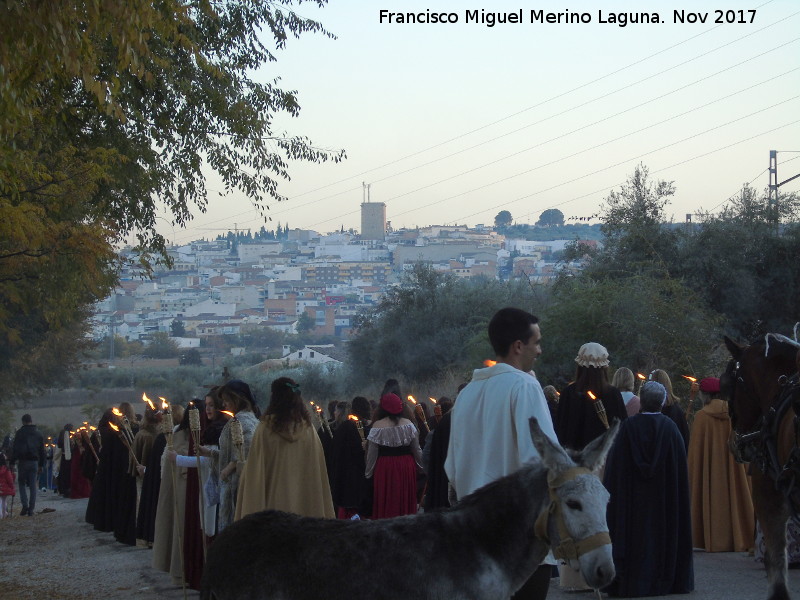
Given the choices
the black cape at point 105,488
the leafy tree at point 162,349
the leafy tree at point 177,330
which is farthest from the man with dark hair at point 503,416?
the leafy tree at point 177,330

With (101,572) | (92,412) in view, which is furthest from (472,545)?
(92,412)

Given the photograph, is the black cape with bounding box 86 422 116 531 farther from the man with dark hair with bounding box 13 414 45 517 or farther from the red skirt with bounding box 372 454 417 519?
the red skirt with bounding box 372 454 417 519

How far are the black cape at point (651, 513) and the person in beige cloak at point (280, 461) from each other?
303cm

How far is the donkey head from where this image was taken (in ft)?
14.4

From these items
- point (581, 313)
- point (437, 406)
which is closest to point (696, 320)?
point (581, 313)

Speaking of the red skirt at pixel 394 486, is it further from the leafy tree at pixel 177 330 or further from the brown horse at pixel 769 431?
the leafy tree at pixel 177 330

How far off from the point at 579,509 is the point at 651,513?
5.92 meters

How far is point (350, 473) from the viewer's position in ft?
46.1

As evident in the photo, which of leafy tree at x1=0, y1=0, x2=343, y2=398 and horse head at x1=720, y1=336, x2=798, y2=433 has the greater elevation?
leafy tree at x1=0, y1=0, x2=343, y2=398

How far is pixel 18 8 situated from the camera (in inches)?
269

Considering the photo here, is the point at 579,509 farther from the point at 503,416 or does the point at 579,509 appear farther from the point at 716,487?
the point at 716,487

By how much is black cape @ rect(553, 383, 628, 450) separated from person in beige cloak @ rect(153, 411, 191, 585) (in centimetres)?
382

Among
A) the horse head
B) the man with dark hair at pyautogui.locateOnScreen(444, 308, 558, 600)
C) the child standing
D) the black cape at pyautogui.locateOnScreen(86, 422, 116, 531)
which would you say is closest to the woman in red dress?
the horse head

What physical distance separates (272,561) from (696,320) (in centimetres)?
2249
